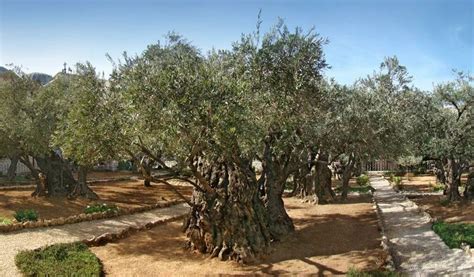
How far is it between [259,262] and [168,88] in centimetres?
803

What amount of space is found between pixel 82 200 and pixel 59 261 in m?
15.4

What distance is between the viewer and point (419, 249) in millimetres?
18031

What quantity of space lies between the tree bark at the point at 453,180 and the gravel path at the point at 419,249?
3.62 meters

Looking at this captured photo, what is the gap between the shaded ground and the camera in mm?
24331

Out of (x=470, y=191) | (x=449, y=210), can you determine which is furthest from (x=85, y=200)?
(x=470, y=191)

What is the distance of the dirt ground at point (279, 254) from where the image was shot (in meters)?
15.8

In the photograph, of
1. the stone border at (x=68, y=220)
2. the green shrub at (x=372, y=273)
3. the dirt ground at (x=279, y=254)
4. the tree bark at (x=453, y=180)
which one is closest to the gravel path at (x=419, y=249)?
the dirt ground at (x=279, y=254)

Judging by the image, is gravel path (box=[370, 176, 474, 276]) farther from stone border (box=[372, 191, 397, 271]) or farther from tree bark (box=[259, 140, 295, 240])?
tree bark (box=[259, 140, 295, 240])

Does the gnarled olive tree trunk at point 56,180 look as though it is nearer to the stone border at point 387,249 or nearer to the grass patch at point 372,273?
the stone border at point 387,249

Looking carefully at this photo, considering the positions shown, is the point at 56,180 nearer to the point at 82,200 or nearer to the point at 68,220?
the point at 82,200

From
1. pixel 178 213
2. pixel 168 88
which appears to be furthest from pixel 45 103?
pixel 168 88

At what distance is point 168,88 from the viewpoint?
1333cm

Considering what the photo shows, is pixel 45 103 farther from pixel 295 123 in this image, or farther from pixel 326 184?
pixel 326 184

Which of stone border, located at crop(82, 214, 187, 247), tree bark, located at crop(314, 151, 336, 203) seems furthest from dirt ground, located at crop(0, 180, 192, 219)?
tree bark, located at crop(314, 151, 336, 203)
